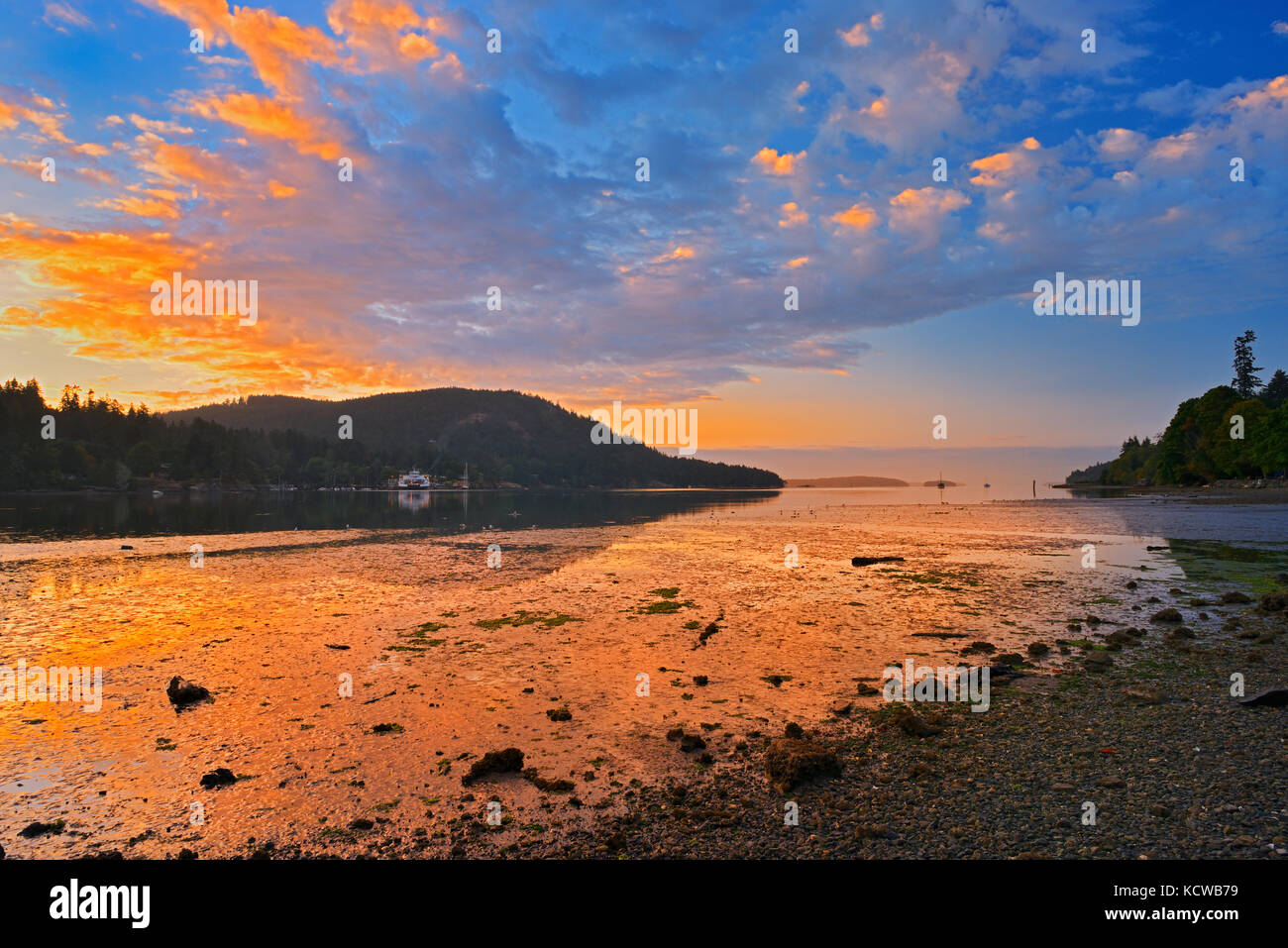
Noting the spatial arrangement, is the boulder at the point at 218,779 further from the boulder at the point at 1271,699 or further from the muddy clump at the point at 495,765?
the boulder at the point at 1271,699

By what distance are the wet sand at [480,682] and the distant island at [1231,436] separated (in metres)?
97.1

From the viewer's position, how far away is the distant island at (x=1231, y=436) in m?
102

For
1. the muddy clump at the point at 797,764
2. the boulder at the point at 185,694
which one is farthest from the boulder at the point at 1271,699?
the boulder at the point at 185,694

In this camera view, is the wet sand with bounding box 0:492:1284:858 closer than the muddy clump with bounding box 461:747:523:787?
Yes

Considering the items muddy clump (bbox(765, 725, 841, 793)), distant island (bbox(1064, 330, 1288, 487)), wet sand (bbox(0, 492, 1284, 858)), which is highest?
distant island (bbox(1064, 330, 1288, 487))

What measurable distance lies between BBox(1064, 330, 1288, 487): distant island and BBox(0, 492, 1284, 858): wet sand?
319 ft

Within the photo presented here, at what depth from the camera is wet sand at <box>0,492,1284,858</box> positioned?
8.20 meters

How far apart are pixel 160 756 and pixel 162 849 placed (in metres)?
3.57

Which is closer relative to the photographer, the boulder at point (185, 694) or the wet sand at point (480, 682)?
the wet sand at point (480, 682)

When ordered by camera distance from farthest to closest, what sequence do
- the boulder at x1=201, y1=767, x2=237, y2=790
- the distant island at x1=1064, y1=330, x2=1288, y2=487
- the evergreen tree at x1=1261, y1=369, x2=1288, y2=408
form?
the evergreen tree at x1=1261, y1=369, x2=1288, y2=408 → the distant island at x1=1064, y1=330, x2=1288, y2=487 → the boulder at x1=201, y1=767, x2=237, y2=790

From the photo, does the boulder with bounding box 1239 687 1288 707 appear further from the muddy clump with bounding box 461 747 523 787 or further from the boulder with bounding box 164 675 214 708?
the boulder with bounding box 164 675 214 708

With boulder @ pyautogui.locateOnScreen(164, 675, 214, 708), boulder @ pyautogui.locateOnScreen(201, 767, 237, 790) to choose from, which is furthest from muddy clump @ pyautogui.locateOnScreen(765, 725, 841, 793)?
boulder @ pyautogui.locateOnScreen(164, 675, 214, 708)
